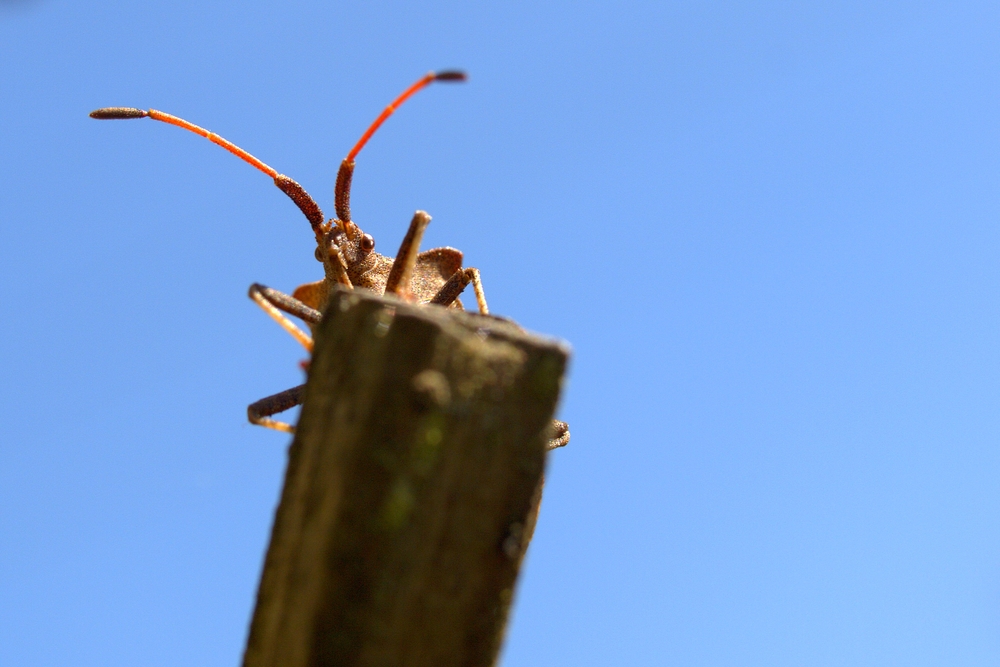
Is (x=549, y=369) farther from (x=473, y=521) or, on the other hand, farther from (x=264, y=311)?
(x=264, y=311)

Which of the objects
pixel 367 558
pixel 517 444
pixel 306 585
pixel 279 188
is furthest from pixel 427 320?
pixel 279 188

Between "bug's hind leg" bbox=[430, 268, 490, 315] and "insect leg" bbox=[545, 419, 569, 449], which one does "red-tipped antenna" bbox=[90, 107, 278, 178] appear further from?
"insect leg" bbox=[545, 419, 569, 449]

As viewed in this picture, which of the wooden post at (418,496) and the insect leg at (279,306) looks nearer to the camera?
the wooden post at (418,496)

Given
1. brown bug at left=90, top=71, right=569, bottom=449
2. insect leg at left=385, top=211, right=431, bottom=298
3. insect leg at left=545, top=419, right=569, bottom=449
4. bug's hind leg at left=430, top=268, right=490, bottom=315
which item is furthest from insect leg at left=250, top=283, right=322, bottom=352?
insect leg at left=545, top=419, right=569, bottom=449

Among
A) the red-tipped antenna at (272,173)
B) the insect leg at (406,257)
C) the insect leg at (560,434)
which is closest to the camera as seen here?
the insect leg at (406,257)

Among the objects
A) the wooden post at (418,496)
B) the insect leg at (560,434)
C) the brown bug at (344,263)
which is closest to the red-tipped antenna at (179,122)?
the brown bug at (344,263)

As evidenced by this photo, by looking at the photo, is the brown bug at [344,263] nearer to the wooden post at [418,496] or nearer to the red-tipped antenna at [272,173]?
the red-tipped antenna at [272,173]
